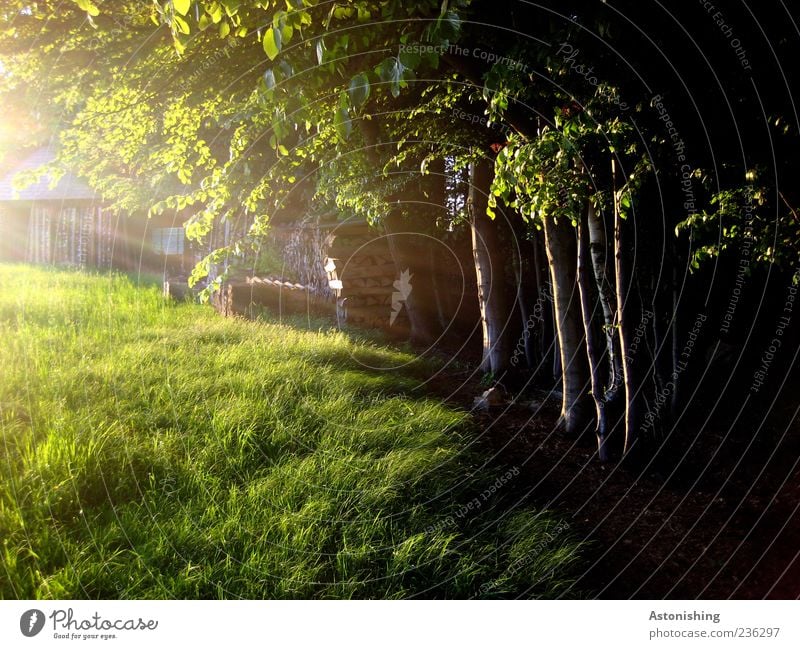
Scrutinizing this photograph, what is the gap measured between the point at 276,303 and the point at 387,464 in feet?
19.5

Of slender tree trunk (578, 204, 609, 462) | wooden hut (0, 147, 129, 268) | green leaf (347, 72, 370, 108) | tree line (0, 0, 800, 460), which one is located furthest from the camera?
wooden hut (0, 147, 129, 268)

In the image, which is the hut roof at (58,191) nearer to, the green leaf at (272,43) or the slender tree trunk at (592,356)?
the slender tree trunk at (592,356)

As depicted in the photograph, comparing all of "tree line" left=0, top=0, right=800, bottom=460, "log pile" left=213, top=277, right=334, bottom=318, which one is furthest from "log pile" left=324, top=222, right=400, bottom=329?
"tree line" left=0, top=0, right=800, bottom=460

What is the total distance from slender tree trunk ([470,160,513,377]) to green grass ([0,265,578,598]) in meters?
2.00

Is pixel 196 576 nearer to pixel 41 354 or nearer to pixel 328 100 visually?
pixel 41 354

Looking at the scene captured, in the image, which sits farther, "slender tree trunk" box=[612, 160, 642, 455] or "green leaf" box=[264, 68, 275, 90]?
"slender tree trunk" box=[612, 160, 642, 455]

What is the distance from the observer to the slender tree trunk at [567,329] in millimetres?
4594

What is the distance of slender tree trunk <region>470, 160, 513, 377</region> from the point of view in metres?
6.37

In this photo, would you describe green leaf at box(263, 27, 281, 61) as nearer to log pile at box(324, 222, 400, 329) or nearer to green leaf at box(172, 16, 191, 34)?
green leaf at box(172, 16, 191, 34)

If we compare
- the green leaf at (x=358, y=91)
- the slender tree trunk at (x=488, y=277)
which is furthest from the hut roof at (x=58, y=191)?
the green leaf at (x=358, y=91)

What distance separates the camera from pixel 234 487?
276 centimetres

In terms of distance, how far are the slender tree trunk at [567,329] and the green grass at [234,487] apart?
103 centimetres

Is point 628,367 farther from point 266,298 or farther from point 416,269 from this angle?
point 266,298

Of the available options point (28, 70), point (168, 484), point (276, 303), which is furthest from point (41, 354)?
point (276, 303)
